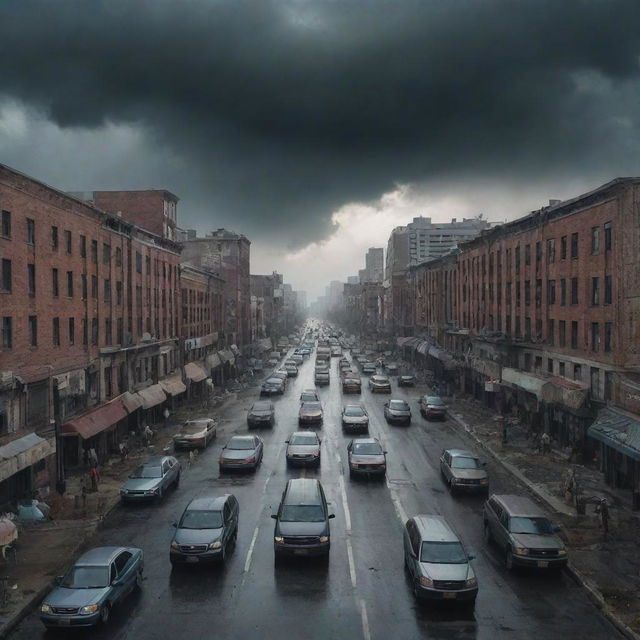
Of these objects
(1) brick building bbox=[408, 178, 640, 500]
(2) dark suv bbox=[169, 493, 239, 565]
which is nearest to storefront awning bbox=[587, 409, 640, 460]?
(1) brick building bbox=[408, 178, 640, 500]

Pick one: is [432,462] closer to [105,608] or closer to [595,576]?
[595,576]

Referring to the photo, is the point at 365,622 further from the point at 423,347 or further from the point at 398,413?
the point at 423,347

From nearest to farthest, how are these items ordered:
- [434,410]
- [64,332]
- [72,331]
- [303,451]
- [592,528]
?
[592,528] → [303,451] → [64,332] → [72,331] → [434,410]

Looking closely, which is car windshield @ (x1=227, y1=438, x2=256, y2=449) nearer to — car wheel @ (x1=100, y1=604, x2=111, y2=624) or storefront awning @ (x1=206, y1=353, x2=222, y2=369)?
car wheel @ (x1=100, y1=604, x2=111, y2=624)

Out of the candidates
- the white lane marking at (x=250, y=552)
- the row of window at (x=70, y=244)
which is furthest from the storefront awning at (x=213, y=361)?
the white lane marking at (x=250, y=552)

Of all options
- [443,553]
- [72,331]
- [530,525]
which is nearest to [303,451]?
[72,331]

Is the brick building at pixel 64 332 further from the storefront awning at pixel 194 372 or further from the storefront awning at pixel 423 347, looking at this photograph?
the storefront awning at pixel 423 347

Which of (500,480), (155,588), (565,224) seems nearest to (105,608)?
(155,588)
